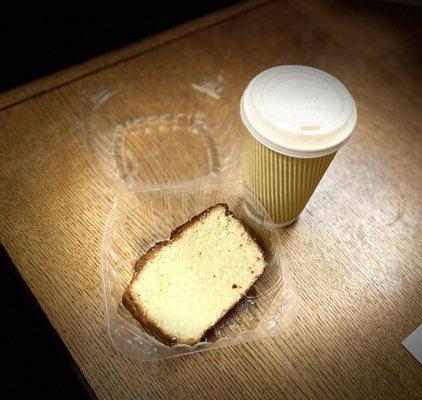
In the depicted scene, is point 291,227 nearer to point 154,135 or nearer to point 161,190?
point 161,190

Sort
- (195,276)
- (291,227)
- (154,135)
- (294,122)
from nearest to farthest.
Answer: (294,122) < (195,276) < (291,227) < (154,135)

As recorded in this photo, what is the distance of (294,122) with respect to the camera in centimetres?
62

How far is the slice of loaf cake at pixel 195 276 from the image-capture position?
2.24 ft

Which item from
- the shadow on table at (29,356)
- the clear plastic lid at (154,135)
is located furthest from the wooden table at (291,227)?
the shadow on table at (29,356)

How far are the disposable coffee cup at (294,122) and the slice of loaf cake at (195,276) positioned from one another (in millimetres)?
128

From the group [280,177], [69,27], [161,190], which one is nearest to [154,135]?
[161,190]

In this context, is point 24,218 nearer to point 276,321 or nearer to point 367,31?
point 276,321

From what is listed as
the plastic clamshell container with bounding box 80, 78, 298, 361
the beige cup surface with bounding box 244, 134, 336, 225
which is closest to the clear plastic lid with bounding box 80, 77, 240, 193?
the plastic clamshell container with bounding box 80, 78, 298, 361

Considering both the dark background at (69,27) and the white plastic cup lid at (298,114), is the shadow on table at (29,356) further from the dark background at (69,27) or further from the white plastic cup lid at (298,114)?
the white plastic cup lid at (298,114)

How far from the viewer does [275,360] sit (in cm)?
69

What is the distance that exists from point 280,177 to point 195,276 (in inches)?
8.7

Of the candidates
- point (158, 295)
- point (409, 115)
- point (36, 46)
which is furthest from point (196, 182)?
point (36, 46)

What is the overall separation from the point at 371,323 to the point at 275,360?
19cm

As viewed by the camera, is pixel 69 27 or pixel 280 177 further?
pixel 69 27
